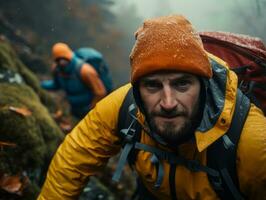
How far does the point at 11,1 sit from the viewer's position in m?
21.3

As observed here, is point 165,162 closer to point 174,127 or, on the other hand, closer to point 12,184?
point 174,127

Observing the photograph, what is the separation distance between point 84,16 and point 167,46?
101ft

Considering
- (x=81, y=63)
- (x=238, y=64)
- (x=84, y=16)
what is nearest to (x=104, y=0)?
(x=84, y=16)

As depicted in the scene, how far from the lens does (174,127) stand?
2.91 m

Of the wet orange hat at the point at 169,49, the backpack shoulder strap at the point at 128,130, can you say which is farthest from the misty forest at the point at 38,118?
the backpack shoulder strap at the point at 128,130

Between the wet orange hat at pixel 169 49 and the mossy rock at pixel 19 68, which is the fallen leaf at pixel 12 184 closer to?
the wet orange hat at pixel 169 49

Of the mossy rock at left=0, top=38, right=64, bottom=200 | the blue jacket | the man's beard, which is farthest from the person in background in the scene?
the man's beard

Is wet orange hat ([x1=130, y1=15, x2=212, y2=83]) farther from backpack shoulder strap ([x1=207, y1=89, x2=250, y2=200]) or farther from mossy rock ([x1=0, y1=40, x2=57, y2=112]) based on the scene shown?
mossy rock ([x1=0, y1=40, x2=57, y2=112])

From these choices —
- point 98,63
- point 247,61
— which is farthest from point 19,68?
point 247,61

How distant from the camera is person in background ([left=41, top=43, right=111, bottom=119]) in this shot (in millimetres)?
8219

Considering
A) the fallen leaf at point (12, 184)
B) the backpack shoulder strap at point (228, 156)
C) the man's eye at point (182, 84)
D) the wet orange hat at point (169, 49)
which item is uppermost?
the wet orange hat at point (169, 49)

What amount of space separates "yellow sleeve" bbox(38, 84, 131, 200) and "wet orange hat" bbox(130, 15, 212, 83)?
581 mm

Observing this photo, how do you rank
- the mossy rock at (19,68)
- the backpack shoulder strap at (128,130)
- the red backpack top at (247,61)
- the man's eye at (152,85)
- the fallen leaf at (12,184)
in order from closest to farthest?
the man's eye at (152,85) → the backpack shoulder strap at (128,130) → the red backpack top at (247,61) → the fallen leaf at (12,184) → the mossy rock at (19,68)

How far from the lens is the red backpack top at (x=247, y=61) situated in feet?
11.1
